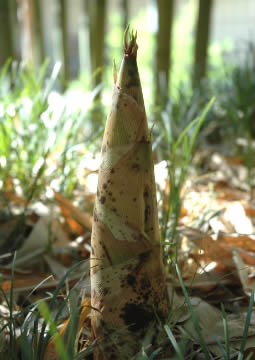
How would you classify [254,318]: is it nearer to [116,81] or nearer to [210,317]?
[210,317]

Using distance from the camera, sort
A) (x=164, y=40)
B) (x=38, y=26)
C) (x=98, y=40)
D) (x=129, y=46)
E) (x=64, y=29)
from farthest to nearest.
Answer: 1. (x=38, y=26)
2. (x=64, y=29)
3. (x=98, y=40)
4. (x=164, y=40)
5. (x=129, y=46)

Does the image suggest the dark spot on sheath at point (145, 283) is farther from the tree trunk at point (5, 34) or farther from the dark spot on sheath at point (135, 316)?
the tree trunk at point (5, 34)

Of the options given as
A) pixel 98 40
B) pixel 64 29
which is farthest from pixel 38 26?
pixel 98 40

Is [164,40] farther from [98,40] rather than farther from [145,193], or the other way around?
[145,193]

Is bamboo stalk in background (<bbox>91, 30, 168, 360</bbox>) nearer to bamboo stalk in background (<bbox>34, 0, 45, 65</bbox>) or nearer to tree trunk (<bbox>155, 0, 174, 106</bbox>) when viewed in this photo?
tree trunk (<bbox>155, 0, 174, 106</bbox>)

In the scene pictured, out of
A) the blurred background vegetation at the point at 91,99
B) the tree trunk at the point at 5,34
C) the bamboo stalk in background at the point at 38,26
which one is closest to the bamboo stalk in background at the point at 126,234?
the blurred background vegetation at the point at 91,99
